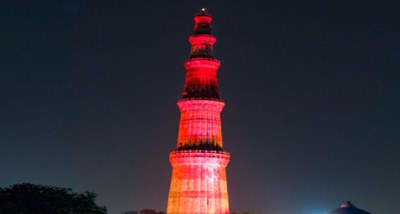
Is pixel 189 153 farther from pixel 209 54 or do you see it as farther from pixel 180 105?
pixel 209 54

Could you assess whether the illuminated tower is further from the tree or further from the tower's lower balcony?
the tree

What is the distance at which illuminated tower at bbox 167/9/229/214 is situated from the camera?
108562 mm

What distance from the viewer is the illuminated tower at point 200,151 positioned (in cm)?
10856

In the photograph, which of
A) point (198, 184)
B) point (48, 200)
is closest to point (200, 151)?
point (198, 184)

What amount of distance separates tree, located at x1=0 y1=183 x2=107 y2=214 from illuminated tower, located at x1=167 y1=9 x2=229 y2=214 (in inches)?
431

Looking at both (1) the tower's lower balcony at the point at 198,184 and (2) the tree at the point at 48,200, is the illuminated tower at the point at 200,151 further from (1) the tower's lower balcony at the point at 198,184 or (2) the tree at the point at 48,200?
(2) the tree at the point at 48,200

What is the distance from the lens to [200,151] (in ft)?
357

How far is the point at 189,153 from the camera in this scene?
109m

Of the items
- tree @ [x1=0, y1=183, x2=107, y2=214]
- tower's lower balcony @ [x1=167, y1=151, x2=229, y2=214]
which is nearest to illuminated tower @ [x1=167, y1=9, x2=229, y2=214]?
tower's lower balcony @ [x1=167, y1=151, x2=229, y2=214]

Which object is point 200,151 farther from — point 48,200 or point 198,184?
point 48,200

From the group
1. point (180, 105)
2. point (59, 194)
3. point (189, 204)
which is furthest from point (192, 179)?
point (59, 194)

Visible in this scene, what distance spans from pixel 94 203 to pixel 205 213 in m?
14.5

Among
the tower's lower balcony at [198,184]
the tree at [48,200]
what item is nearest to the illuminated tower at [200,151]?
the tower's lower balcony at [198,184]

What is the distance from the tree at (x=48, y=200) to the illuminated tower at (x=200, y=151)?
10.9m
